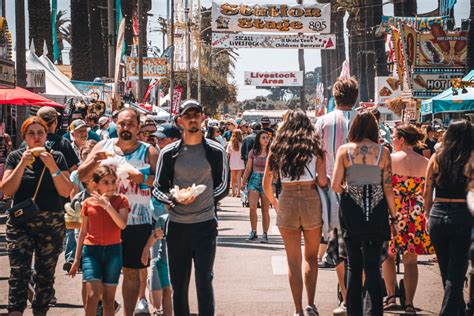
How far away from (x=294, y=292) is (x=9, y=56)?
14.2m

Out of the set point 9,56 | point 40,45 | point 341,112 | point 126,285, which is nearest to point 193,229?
point 126,285

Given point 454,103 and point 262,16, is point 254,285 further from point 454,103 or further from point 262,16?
point 262,16

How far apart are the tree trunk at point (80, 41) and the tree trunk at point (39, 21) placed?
1.34 m

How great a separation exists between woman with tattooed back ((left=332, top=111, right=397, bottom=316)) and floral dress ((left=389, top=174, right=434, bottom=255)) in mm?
1108

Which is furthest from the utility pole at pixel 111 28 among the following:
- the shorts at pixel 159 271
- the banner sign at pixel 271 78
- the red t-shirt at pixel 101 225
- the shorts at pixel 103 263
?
the banner sign at pixel 271 78

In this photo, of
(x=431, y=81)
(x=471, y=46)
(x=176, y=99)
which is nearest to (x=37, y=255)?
(x=431, y=81)

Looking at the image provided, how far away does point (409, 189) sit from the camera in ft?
30.5

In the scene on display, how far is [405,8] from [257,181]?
36.0 metres

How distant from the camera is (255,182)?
14.8 meters

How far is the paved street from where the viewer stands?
9375mm

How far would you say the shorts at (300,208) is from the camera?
856 centimetres

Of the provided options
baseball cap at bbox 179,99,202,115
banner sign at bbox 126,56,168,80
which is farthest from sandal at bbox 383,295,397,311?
banner sign at bbox 126,56,168,80

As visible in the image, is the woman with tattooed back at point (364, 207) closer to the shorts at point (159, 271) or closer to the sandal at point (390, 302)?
the sandal at point (390, 302)

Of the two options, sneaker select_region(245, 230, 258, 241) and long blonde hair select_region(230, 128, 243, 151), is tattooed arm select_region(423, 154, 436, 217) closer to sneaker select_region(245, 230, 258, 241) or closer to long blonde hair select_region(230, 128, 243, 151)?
sneaker select_region(245, 230, 258, 241)
